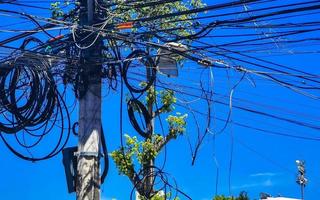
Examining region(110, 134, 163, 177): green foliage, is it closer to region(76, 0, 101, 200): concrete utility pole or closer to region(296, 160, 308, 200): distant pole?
region(76, 0, 101, 200): concrete utility pole

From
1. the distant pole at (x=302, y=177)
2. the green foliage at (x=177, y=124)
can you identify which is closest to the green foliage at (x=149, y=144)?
the green foliage at (x=177, y=124)

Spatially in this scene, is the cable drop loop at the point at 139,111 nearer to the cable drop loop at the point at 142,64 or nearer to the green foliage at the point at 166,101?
the cable drop loop at the point at 142,64

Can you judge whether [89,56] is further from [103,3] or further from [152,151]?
[152,151]

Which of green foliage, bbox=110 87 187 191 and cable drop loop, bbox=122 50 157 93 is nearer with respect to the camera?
cable drop loop, bbox=122 50 157 93

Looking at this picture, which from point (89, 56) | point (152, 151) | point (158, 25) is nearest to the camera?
point (89, 56)

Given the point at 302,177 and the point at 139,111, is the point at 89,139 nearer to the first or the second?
the point at 139,111

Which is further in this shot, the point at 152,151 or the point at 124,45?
the point at 152,151

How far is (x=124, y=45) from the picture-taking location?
10250 millimetres

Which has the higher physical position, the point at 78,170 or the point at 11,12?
the point at 11,12

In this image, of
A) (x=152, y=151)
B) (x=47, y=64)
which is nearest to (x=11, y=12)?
(x=47, y=64)

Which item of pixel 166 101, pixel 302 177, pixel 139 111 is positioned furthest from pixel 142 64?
pixel 302 177

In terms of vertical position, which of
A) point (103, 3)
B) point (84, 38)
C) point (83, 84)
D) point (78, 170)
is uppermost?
point (103, 3)

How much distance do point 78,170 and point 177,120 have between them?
7.10 metres

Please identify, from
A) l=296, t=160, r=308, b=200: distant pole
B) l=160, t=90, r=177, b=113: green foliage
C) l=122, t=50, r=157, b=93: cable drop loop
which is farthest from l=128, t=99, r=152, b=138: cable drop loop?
l=296, t=160, r=308, b=200: distant pole
